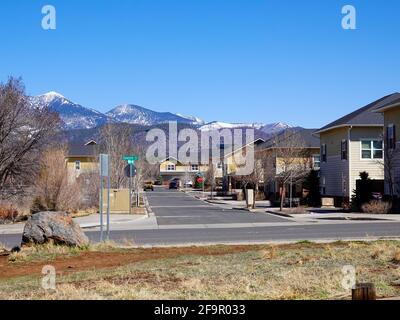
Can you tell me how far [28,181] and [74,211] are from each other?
3481mm

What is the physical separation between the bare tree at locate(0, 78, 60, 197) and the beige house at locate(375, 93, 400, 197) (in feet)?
67.0

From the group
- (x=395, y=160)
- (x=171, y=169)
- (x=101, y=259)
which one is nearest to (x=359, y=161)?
(x=395, y=160)

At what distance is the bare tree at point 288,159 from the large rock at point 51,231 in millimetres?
29435

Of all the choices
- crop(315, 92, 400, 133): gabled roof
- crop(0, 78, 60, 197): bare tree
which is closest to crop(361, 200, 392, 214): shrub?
crop(315, 92, 400, 133): gabled roof

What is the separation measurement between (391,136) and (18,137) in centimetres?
2208

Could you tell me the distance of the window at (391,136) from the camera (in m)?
36.5

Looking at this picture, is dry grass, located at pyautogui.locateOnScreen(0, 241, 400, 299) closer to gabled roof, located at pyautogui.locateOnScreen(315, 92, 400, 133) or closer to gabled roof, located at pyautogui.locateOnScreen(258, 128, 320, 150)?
gabled roof, located at pyautogui.locateOnScreen(315, 92, 400, 133)

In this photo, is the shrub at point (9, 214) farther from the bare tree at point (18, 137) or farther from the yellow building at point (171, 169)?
the yellow building at point (171, 169)

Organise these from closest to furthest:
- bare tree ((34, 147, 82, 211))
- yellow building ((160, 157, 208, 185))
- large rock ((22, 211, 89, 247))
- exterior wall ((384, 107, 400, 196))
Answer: large rock ((22, 211, 89, 247)) → bare tree ((34, 147, 82, 211)) → exterior wall ((384, 107, 400, 196)) → yellow building ((160, 157, 208, 185))

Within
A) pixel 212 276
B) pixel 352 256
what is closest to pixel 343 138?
pixel 352 256

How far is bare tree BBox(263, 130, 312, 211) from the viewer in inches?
1849

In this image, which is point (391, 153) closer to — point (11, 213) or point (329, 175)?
point (329, 175)

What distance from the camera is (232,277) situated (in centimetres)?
1050

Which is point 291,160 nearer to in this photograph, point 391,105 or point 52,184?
point 391,105
